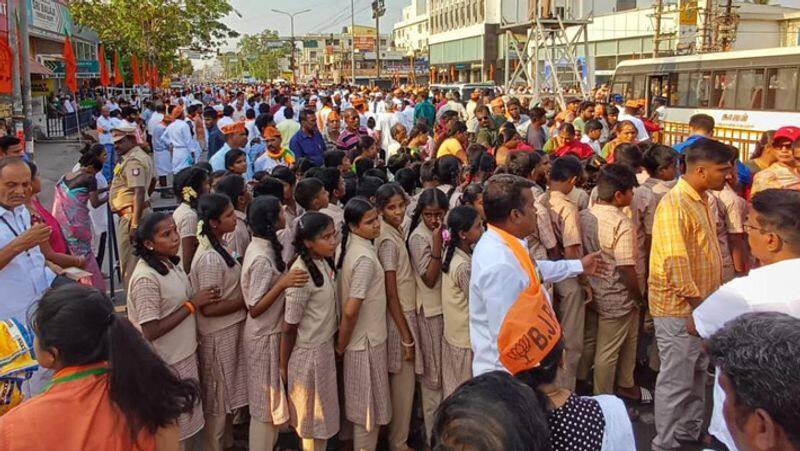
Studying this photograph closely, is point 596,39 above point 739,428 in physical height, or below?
above

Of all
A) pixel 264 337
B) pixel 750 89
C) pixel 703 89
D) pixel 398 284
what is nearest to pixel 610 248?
pixel 398 284

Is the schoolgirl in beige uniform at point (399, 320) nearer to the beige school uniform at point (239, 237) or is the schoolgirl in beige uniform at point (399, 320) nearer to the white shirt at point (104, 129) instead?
the beige school uniform at point (239, 237)

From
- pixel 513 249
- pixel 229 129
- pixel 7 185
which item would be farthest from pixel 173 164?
pixel 513 249

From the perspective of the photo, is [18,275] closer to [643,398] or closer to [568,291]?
[568,291]

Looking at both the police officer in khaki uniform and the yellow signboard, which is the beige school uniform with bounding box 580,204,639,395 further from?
the yellow signboard

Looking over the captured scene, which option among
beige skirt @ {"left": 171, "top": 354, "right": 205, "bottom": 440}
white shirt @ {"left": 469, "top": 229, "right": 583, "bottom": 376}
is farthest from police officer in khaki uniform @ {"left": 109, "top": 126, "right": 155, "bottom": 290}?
white shirt @ {"left": 469, "top": 229, "right": 583, "bottom": 376}

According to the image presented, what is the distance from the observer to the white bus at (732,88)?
1405cm

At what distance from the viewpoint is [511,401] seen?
4.92 ft

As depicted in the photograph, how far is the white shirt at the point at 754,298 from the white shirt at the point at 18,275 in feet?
10.9

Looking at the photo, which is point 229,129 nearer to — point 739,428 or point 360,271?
point 360,271

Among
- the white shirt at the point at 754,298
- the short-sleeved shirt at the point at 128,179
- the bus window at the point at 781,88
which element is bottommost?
the white shirt at the point at 754,298

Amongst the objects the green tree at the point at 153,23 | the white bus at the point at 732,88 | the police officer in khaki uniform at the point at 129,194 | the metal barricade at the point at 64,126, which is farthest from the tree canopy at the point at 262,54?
the police officer in khaki uniform at the point at 129,194

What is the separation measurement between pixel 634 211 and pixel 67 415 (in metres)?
3.84

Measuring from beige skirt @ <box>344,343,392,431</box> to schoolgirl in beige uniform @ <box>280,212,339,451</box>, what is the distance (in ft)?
0.30
